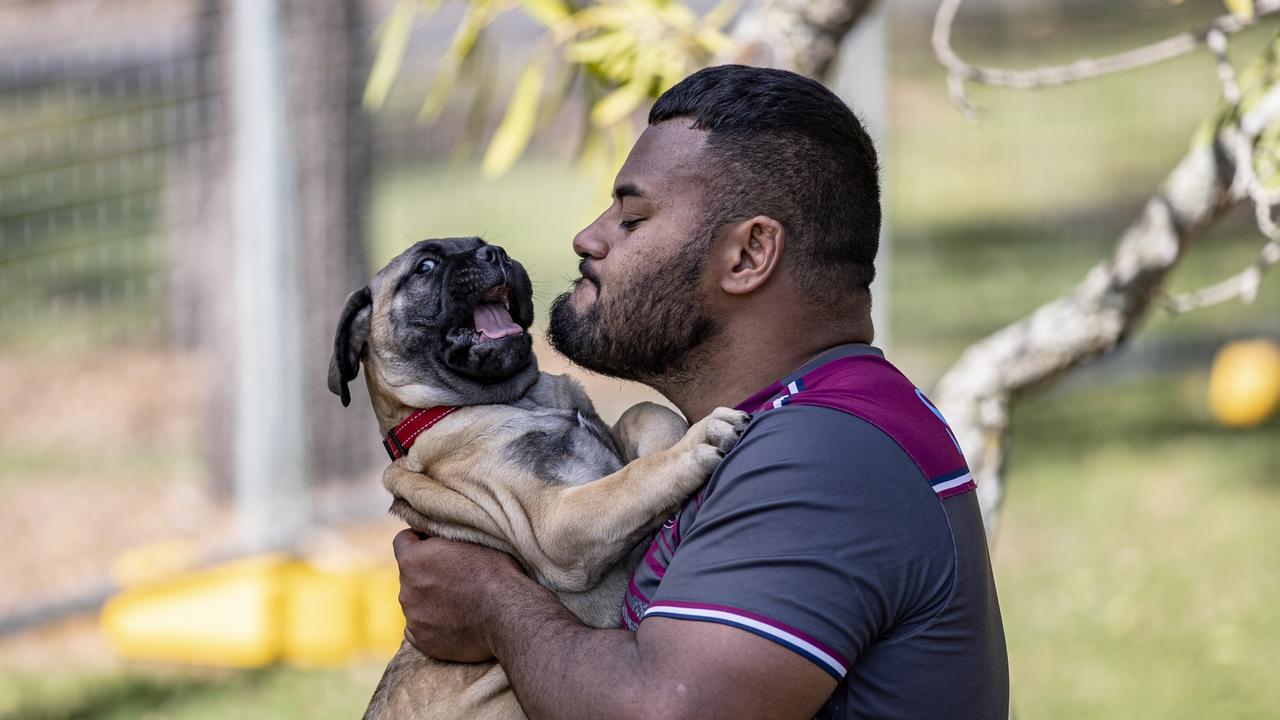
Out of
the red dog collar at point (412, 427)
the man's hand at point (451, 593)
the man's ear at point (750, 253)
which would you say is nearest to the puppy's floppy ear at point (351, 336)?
the red dog collar at point (412, 427)

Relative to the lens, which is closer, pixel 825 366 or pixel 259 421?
pixel 825 366

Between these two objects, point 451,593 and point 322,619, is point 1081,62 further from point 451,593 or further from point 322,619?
point 322,619

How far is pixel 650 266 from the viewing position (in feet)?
8.39

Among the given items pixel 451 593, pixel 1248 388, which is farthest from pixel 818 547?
pixel 1248 388

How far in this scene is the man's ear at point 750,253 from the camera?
99.0 inches

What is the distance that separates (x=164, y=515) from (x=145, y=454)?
0.35 metres

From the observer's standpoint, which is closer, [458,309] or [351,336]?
[458,309]

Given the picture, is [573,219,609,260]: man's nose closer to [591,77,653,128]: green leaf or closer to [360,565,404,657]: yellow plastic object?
[591,77,653,128]: green leaf

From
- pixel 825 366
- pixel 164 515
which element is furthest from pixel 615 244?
pixel 164 515

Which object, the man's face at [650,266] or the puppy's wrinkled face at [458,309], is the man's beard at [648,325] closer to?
the man's face at [650,266]

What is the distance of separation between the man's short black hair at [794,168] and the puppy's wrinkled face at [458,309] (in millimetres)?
933

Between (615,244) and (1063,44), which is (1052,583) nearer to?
(615,244)

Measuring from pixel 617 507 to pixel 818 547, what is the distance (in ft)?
2.39

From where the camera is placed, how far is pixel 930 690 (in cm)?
227
